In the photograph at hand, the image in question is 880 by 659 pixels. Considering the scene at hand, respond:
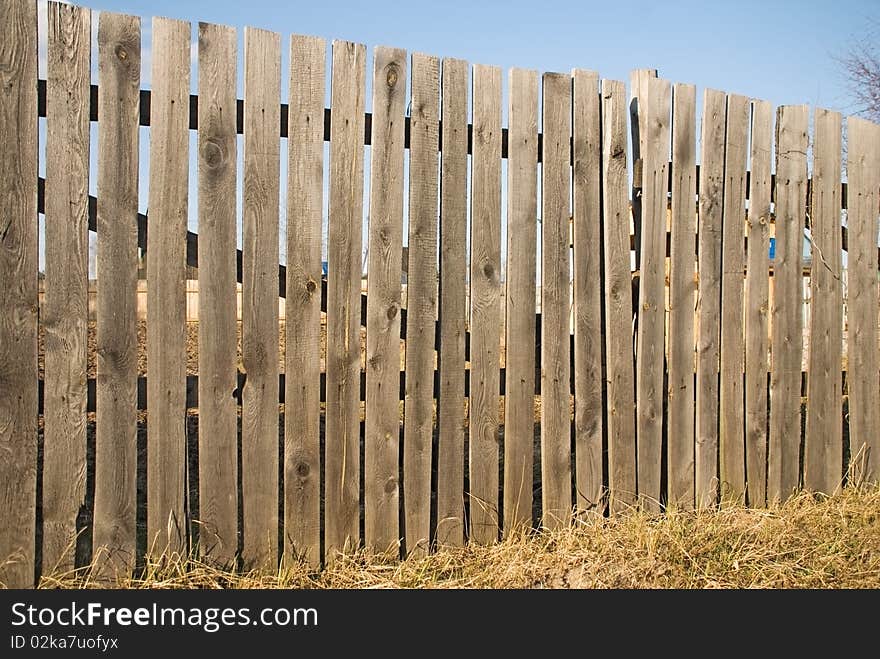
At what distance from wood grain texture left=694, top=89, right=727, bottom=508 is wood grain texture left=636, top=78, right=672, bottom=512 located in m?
0.25

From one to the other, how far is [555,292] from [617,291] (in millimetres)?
326

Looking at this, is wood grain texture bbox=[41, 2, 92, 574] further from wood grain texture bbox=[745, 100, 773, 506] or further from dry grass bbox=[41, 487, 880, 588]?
wood grain texture bbox=[745, 100, 773, 506]

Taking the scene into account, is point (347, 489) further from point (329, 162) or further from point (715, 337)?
point (715, 337)

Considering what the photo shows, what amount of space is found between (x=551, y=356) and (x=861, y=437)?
2.19 m

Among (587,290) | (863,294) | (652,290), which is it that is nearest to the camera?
(587,290)

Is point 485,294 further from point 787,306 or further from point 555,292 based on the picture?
point 787,306

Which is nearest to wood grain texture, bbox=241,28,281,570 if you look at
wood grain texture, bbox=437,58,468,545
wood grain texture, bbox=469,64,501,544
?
wood grain texture, bbox=437,58,468,545

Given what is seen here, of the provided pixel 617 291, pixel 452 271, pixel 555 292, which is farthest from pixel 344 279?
pixel 617 291

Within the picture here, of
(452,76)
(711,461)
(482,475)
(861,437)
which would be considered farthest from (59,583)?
(861,437)

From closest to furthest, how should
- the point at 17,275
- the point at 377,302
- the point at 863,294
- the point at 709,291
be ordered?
the point at 17,275 → the point at 377,302 → the point at 709,291 → the point at 863,294

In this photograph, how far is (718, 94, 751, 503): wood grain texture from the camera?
12.6 feet

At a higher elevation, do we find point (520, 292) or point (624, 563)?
point (520, 292)

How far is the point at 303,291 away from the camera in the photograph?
296 centimetres

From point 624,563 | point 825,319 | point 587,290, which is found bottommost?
point 624,563
